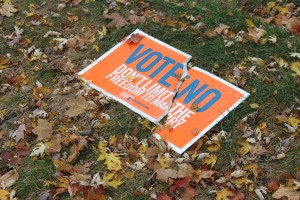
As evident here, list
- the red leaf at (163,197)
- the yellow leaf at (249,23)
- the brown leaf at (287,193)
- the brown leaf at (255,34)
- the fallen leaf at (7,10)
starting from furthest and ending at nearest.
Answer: the fallen leaf at (7,10), the yellow leaf at (249,23), the brown leaf at (255,34), the red leaf at (163,197), the brown leaf at (287,193)

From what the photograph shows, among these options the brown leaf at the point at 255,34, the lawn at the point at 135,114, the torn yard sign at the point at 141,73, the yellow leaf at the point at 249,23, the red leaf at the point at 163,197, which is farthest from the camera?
the yellow leaf at the point at 249,23

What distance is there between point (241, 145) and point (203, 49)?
1.02 metres

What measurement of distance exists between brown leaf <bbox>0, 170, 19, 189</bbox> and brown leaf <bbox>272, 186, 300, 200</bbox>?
1.72 m

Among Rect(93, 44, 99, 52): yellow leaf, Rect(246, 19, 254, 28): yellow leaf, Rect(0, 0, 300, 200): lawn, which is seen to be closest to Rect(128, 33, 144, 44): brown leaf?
Rect(0, 0, 300, 200): lawn

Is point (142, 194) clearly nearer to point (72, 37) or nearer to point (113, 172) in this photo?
point (113, 172)

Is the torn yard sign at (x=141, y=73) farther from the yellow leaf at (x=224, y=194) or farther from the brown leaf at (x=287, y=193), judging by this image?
the brown leaf at (x=287, y=193)

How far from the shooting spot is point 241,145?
9.85ft

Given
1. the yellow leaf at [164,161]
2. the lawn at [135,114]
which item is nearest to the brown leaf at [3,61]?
the lawn at [135,114]

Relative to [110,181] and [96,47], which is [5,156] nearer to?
[110,181]

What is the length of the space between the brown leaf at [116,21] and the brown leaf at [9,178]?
165 cm

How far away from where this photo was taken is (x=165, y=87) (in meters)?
3.43

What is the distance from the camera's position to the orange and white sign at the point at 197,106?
3096 millimetres

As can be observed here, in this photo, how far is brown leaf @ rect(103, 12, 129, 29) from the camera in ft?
13.1

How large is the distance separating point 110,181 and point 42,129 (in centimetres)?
71
